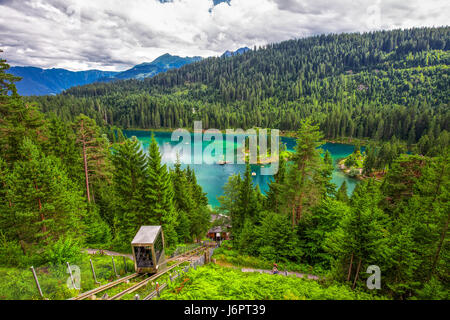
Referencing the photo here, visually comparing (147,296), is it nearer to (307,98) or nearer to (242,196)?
(242,196)

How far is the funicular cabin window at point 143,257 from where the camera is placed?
520 inches

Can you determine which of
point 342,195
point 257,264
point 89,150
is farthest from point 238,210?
point 89,150

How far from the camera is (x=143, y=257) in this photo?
13320 mm

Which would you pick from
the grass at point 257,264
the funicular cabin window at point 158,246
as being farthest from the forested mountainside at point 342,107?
the funicular cabin window at point 158,246

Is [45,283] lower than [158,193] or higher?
lower

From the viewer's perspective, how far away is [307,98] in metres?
182

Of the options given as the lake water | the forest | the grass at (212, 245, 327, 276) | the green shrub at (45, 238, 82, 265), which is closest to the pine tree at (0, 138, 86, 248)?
the forest

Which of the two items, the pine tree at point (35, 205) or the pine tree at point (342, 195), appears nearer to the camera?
the pine tree at point (35, 205)

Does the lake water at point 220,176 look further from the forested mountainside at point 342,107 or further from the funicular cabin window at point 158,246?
the funicular cabin window at point 158,246

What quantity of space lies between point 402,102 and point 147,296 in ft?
649

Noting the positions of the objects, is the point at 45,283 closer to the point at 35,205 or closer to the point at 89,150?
the point at 35,205

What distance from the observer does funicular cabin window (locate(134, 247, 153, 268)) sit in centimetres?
1320
